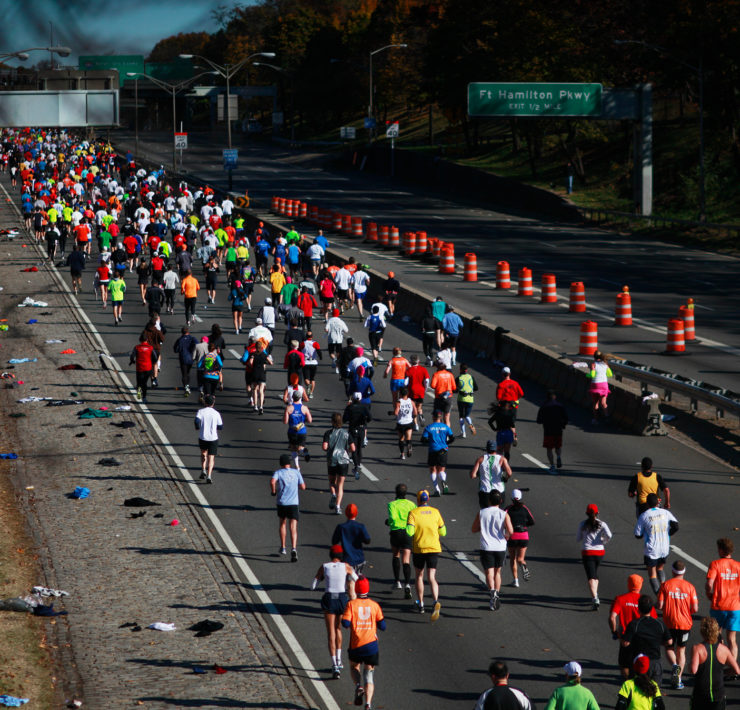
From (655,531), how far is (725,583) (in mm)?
1978

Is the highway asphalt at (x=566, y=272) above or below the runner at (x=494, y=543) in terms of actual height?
above

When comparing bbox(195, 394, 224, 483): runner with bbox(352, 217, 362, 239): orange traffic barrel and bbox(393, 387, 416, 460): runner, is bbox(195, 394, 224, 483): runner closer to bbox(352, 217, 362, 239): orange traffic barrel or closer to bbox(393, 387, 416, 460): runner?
bbox(393, 387, 416, 460): runner

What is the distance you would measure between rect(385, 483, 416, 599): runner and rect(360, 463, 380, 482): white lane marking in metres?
5.17

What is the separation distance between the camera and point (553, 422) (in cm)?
2100

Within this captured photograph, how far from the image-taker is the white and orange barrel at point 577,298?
36.4 metres

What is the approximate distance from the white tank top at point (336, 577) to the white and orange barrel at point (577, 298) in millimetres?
23735

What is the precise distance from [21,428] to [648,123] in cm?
4231

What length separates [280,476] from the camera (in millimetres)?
17125

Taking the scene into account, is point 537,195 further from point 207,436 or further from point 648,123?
point 207,436

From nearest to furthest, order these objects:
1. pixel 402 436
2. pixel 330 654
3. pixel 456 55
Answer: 1. pixel 330 654
2. pixel 402 436
3. pixel 456 55

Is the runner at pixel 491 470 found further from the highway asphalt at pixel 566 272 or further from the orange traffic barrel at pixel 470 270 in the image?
→ the orange traffic barrel at pixel 470 270

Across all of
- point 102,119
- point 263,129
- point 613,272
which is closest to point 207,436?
point 102,119

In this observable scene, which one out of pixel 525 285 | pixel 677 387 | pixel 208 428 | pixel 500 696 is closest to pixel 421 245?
pixel 525 285

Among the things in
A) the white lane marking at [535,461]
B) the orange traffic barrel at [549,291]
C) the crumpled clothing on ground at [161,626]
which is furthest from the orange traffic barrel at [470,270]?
the crumpled clothing on ground at [161,626]
